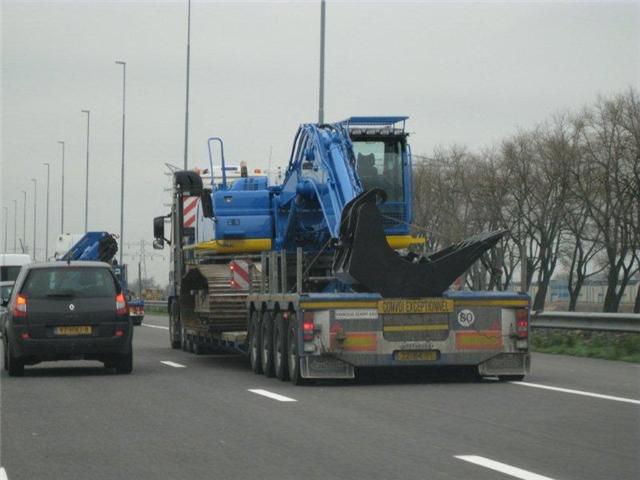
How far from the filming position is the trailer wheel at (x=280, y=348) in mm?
19391

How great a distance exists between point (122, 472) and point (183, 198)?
61.7ft

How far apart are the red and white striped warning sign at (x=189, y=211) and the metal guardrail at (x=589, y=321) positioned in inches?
259

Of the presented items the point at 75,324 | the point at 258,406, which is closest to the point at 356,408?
the point at 258,406

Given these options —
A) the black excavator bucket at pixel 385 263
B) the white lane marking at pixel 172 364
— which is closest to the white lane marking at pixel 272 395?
the black excavator bucket at pixel 385 263

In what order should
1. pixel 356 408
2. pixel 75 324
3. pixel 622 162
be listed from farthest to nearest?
pixel 622 162
pixel 75 324
pixel 356 408

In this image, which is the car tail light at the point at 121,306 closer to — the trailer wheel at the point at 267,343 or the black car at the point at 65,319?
the black car at the point at 65,319

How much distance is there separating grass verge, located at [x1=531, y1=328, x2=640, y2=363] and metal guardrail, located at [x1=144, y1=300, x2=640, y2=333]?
21 cm

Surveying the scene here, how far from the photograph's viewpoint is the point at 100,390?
18.4m

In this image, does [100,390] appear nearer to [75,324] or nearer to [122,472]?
[75,324]

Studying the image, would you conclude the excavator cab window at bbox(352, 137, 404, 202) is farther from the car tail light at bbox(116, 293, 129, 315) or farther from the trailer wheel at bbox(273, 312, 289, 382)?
the car tail light at bbox(116, 293, 129, 315)

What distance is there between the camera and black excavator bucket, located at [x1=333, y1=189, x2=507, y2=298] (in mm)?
18766

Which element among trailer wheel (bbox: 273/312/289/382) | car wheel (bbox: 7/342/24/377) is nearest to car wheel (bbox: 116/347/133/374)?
car wheel (bbox: 7/342/24/377)

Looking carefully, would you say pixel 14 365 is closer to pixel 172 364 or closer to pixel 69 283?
pixel 69 283

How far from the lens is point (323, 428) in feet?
43.8
